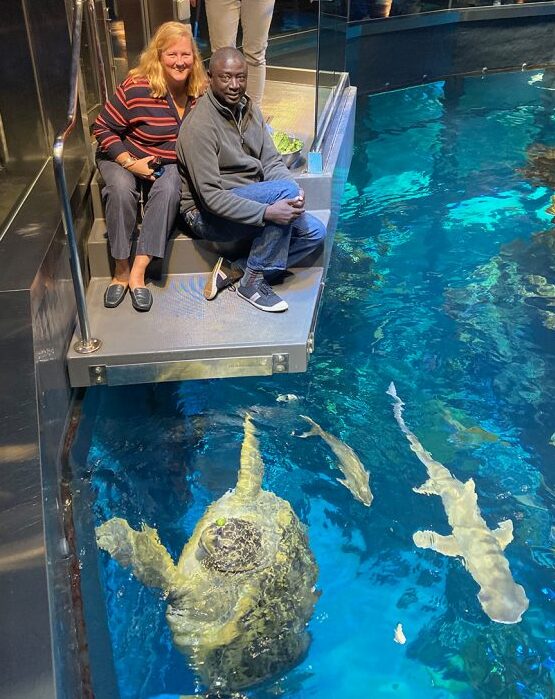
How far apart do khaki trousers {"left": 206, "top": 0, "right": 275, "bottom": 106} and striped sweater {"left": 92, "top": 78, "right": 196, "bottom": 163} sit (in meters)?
1.15

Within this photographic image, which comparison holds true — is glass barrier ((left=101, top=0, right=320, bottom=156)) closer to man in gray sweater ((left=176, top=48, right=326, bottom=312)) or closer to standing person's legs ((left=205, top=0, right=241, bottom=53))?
standing person's legs ((left=205, top=0, right=241, bottom=53))

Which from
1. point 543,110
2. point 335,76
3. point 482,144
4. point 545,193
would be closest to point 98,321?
point 335,76

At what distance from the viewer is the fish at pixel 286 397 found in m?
5.09

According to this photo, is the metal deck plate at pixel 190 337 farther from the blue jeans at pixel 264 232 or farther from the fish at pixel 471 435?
the fish at pixel 471 435

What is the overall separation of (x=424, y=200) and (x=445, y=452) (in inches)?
173

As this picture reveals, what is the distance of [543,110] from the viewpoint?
1108 cm

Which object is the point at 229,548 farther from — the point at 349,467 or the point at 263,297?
the point at 263,297

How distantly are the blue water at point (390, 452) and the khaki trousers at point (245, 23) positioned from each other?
2.25 m

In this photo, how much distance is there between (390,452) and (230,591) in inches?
66.6

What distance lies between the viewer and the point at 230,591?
3432 mm

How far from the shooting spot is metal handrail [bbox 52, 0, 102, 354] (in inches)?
126

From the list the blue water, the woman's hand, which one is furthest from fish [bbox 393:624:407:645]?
the woman's hand

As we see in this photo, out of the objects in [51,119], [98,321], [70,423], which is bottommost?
[70,423]

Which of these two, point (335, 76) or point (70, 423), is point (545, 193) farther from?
point (70, 423)
